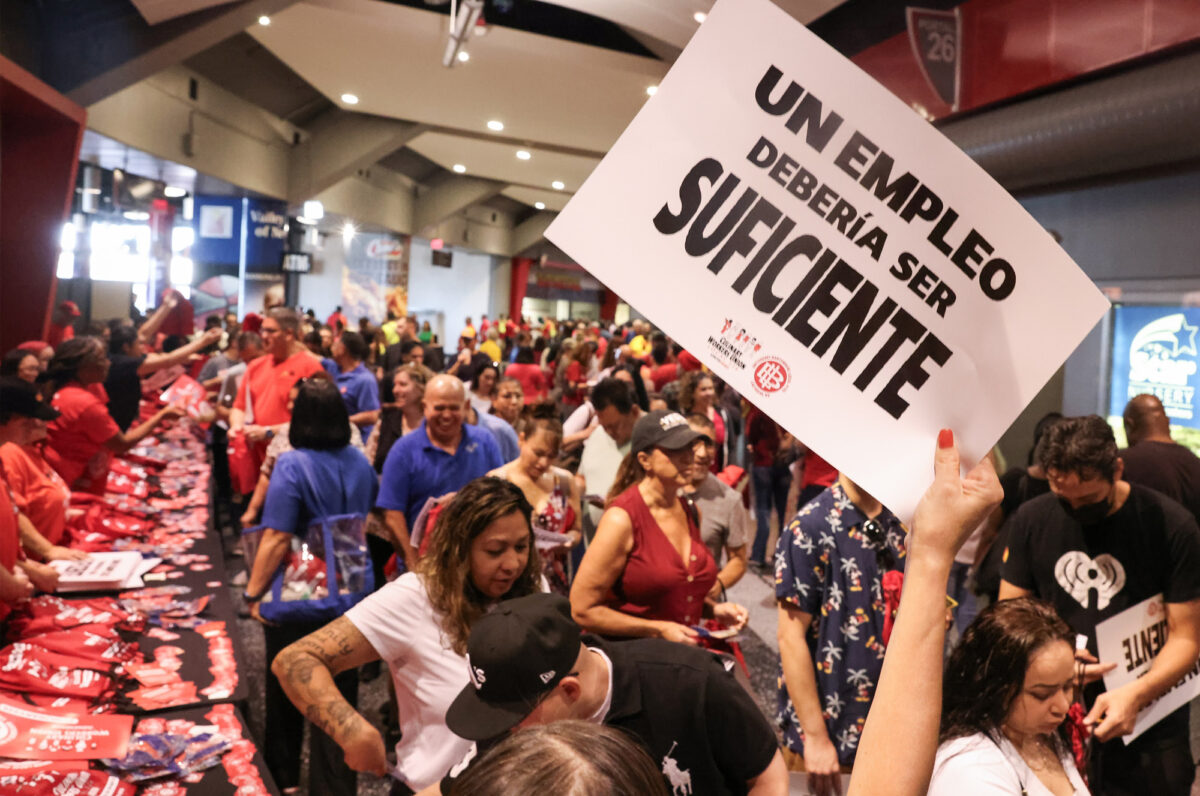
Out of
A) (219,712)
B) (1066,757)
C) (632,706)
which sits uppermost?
(632,706)

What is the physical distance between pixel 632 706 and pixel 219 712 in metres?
1.77

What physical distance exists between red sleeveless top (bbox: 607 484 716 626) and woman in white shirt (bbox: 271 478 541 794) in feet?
2.52

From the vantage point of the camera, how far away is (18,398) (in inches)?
150

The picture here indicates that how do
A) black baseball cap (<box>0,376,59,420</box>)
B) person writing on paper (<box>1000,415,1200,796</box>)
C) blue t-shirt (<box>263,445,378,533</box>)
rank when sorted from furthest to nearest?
black baseball cap (<box>0,376,59,420</box>)
blue t-shirt (<box>263,445,378,533</box>)
person writing on paper (<box>1000,415,1200,796</box>)

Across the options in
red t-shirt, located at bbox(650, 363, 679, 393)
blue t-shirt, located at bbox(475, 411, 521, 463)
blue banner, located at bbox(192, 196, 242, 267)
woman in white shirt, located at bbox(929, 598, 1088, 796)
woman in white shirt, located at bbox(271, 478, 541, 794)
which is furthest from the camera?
blue banner, located at bbox(192, 196, 242, 267)

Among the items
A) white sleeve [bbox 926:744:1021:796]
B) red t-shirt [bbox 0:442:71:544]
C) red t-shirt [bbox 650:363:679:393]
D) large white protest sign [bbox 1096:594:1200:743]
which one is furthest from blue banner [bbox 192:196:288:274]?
white sleeve [bbox 926:744:1021:796]

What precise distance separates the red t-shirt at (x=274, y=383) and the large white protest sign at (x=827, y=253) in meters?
4.83

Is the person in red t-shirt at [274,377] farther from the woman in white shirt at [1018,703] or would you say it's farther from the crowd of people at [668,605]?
the woman in white shirt at [1018,703]

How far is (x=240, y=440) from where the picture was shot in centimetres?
575

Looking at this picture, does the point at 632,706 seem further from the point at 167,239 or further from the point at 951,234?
the point at 167,239

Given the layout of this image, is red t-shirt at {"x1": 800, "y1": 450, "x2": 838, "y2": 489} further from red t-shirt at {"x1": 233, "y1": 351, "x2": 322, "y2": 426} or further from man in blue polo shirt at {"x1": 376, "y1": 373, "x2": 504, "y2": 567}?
red t-shirt at {"x1": 233, "y1": 351, "x2": 322, "y2": 426}

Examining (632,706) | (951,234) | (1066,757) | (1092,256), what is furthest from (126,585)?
(1092,256)

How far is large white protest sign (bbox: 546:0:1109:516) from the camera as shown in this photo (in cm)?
123

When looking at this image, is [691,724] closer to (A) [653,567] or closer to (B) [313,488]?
(A) [653,567]
